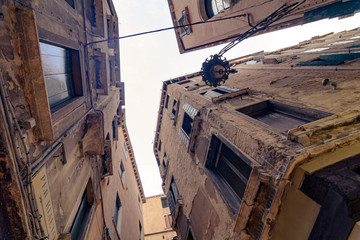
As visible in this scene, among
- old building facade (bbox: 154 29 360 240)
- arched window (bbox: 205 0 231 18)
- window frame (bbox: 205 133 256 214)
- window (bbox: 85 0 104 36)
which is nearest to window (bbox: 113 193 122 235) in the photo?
old building facade (bbox: 154 29 360 240)

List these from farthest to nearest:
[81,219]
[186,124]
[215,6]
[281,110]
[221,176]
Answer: [186,124] < [215,6] < [221,176] < [281,110] < [81,219]

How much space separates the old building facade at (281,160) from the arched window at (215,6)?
4.59 m

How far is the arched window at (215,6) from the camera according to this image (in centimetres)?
911

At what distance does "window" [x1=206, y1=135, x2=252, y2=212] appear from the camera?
5.30 m

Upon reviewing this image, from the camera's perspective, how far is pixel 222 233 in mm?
5250

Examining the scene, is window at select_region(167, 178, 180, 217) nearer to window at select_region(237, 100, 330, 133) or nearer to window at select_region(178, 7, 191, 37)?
window at select_region(237, 100, 330, 133)

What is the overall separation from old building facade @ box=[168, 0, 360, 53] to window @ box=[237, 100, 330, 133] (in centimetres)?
286

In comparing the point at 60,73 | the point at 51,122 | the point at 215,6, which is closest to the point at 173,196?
the point at 60,73

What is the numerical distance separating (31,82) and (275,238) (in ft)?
17.4

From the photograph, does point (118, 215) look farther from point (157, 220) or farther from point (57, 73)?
point (157, 220)

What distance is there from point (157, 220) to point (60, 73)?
27.8 m

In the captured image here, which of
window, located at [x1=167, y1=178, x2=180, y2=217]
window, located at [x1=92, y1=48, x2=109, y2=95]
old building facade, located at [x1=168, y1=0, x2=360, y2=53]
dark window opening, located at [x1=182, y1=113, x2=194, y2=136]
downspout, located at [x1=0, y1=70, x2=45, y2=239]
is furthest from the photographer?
dark window opening, located at [x1=182, y1=113, x2=194, y2=136]

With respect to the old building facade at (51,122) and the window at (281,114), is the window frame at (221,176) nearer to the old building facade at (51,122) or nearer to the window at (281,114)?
the window at (281,114)

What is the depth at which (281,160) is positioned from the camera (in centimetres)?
340
